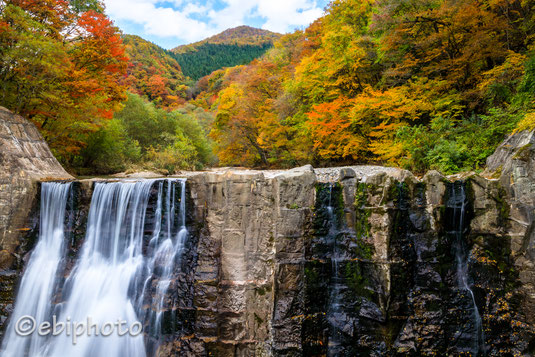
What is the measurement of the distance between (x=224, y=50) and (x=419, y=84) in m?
94.5

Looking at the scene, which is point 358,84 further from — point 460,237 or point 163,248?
point 163,248

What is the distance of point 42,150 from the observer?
29.3 ft

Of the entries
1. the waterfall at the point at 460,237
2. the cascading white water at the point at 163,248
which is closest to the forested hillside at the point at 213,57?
the cascading white water at the point at 163,248

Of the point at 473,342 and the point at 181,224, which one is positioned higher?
the point at 181,224

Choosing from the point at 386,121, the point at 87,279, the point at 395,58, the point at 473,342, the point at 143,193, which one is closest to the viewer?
the point at 473,342

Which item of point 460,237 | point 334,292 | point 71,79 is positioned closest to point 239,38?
point 71,79

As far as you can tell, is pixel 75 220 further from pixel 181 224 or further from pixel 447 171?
pixel 447 171

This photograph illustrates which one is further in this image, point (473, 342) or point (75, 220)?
point (75, 220)

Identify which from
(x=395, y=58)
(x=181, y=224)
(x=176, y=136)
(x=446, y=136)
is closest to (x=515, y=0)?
(x=395, y=58)

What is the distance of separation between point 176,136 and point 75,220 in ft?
44.8

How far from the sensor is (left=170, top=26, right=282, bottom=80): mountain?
76931mm

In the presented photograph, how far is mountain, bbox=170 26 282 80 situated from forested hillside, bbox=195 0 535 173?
57.2 m

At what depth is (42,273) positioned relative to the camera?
682cm

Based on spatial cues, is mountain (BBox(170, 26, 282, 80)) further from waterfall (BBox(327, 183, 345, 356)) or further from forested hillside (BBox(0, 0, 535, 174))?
waterfall (BBox(327, 183, 345, 356))
